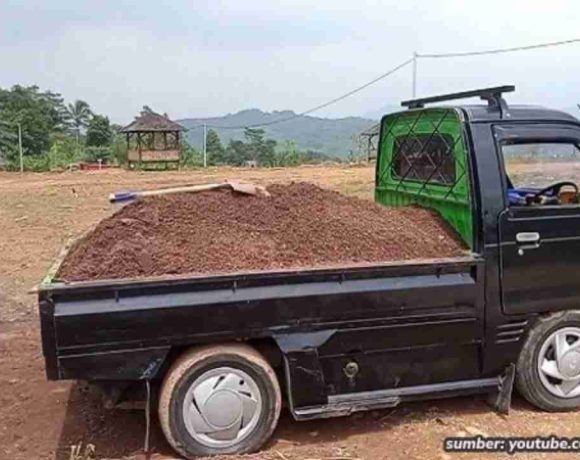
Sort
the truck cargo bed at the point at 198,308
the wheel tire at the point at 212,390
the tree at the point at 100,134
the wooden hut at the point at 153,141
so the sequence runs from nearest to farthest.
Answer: the truck cargo bed at the point at 198,308, the wheel tire at the point at 212,390, the wooden hut at the point at 153,141, the tree at the point at 100,134

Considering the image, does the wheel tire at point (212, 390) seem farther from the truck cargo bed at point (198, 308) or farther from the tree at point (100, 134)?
the tree at point (100, 134)

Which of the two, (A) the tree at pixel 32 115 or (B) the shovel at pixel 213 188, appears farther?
(A) the tree at pixel 32 115

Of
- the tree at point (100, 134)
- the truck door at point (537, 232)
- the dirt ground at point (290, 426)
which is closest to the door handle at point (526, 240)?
the truck door at point (537, 232)

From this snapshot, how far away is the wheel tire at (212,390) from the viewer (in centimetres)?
399

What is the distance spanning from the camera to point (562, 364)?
4664 mm

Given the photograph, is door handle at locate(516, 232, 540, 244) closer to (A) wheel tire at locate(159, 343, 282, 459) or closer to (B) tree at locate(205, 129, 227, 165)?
(A) wheel tire at locate(159, 343, 282, 459)

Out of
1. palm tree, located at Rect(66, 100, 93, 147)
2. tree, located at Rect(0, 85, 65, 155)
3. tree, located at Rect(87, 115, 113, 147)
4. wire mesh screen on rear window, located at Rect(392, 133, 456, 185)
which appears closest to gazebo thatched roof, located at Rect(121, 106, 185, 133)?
tree, located at Rect(0, 85, 65, 155)

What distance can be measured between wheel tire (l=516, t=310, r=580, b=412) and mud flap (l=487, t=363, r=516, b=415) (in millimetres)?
76

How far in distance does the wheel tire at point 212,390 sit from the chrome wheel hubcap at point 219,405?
0.01 metres

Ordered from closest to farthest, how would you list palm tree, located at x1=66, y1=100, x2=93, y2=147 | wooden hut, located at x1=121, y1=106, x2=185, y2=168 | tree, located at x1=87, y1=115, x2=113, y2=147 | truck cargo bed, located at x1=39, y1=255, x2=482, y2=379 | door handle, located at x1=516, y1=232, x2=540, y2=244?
truck cargo bed, located at x1=39, y1=255, x2=482, y2=379, door handle, located at x1=516, y1=232, x2=540, y2=244, wooden hut, located at x1=121, y1=106, x2=185, y2=168, tree, located at x1=87, y1=115, x2=113, y2=147, palm tree, located at x1=66, y1=100, x2=93, y2=147

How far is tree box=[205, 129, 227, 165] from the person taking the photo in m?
45.3

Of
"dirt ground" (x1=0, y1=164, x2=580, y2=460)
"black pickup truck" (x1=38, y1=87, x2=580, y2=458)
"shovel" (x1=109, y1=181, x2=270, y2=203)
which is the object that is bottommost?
"dirt ground" (x1=0, y1=164, x2=580, y2=460)

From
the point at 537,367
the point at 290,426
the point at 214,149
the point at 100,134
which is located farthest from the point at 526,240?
the point at 100,134

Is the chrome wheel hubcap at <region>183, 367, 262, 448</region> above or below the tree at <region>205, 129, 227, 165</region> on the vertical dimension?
below
